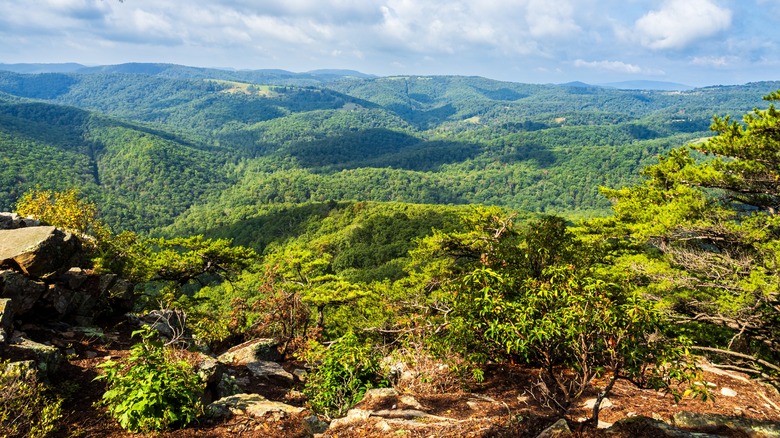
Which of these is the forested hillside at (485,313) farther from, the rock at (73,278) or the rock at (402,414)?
the rock at (402,414)

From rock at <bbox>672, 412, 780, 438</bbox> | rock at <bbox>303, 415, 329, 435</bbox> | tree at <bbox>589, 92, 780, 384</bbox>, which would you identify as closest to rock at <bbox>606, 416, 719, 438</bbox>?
rock at <bbox>672, 412, 780, 438</bbox>

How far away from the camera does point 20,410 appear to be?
6.23 metres

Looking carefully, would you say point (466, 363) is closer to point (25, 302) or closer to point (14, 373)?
point (14, 373)

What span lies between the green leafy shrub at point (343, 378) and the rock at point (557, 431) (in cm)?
399

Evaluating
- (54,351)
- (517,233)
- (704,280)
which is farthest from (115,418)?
(704,280)

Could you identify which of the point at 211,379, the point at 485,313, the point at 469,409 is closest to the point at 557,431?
the point at 485,313

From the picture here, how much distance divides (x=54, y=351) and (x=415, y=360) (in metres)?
8.41

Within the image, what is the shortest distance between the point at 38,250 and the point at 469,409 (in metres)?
Answer: 12.6

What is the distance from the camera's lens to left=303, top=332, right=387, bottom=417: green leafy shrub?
326 inches

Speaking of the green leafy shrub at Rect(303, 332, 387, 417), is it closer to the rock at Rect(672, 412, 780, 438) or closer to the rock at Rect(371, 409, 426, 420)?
the rock at Rect(371, 409, 426, 420)

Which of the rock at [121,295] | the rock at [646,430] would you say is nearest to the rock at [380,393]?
the rock at [646,430]

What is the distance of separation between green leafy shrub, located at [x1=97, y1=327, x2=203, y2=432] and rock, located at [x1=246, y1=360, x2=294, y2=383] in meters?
6.62

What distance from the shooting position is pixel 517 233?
13.0 m

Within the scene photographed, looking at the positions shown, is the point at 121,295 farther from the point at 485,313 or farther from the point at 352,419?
the point at 485,313
